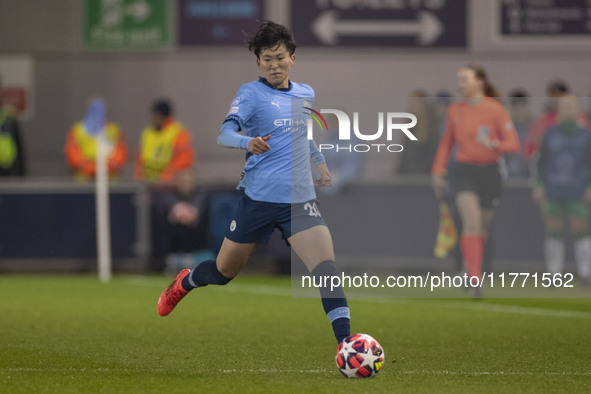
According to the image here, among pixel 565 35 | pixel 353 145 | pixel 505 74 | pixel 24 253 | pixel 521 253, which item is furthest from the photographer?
pixel 505 74

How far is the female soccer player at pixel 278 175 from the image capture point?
6797 millimetres

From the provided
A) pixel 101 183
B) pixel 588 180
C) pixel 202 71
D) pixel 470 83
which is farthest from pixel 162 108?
pixel 588 180

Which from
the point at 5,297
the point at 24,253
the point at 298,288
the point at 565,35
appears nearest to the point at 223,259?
the point at 5,297

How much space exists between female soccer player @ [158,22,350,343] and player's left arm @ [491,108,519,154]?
5056 mm

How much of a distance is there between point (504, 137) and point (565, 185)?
243 centimetres

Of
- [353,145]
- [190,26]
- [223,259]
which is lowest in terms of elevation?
[223,259]

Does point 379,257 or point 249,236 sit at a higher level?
point 249,236

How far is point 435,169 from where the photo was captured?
12.4m

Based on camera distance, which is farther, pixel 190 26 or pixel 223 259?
pixel 190 26

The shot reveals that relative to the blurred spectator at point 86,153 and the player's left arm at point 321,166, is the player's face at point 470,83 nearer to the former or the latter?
the player's left arm at point 321,166

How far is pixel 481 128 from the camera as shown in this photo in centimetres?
1195

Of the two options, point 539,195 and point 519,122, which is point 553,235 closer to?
point 539,195

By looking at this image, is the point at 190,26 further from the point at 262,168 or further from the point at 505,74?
the point at 262,168

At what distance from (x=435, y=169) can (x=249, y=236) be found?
5663 millimetres
